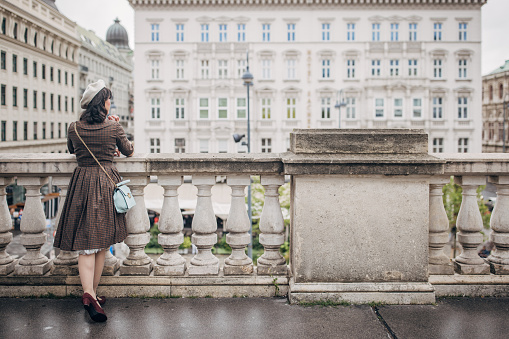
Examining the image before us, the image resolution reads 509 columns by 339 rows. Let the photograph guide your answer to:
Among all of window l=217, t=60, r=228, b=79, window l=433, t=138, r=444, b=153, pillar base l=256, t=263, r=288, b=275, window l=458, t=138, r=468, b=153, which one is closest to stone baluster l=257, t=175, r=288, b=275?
pillar base l=256, t=263, r=288, b=275

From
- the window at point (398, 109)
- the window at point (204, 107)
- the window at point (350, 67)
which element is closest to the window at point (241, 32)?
the window at point (204, 107)

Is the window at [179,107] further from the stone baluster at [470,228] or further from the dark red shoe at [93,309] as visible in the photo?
the dark red shoe at [93,309]

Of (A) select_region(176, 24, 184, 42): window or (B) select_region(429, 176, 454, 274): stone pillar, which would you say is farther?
(A) select_region(176, 24, 184, 42): window

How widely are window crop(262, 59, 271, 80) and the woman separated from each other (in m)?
51.1

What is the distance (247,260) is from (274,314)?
2.24 ft

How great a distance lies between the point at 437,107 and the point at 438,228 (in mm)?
54071

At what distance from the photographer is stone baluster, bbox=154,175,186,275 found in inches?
176

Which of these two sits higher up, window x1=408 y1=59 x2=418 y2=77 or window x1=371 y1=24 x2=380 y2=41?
window x1=371 y1=24 x2=380 y2=41

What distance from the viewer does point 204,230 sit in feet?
14.6

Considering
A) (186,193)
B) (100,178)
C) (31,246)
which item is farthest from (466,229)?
(186,193)

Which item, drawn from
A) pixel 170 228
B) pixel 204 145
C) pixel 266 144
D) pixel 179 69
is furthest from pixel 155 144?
pixel 170 228

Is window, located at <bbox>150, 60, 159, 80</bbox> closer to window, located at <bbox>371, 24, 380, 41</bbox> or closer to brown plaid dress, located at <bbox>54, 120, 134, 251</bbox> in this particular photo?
window, located at <bbox>371, 24, 380, 41</bbox>

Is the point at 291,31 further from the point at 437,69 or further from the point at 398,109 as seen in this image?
the point at 437,69

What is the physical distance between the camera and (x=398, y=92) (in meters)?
54.5
